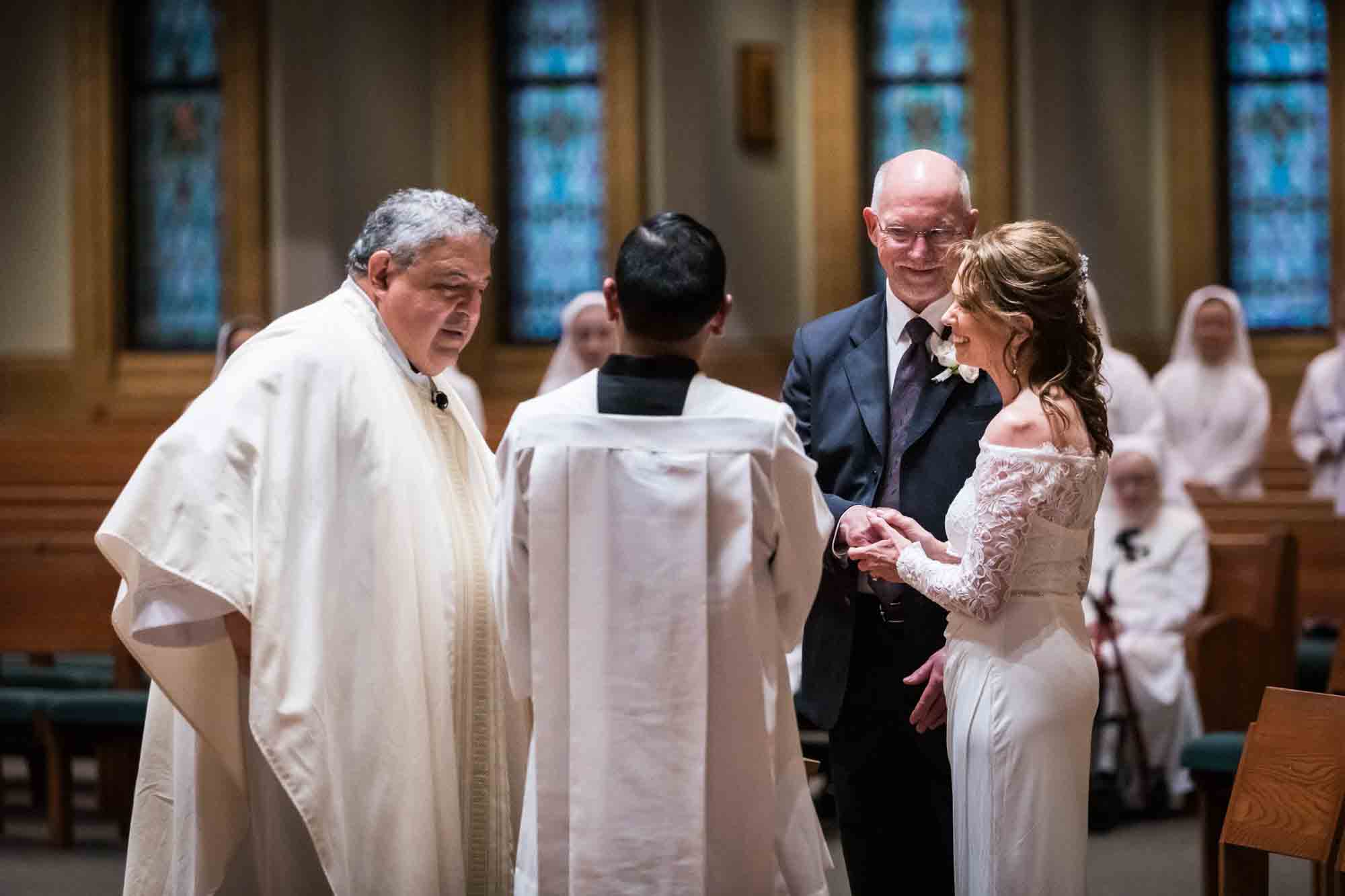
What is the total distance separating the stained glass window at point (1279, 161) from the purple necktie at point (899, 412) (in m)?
10.5

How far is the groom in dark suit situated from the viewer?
361 cm

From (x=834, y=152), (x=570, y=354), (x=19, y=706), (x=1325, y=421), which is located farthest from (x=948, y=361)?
(x=834, y=152)

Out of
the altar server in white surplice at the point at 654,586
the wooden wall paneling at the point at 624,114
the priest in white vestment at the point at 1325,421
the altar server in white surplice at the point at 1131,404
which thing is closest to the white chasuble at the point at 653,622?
the altar server in white surplice at the point at 654,586

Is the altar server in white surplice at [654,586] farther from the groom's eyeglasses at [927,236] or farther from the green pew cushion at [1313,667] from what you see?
the green pew cushion at [1313,667]

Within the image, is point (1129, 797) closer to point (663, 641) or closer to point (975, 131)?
point (663, 641)

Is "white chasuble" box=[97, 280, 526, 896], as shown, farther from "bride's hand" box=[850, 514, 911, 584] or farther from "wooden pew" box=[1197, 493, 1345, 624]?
"wooden pew" box=[1197, 493, 1345, 624]

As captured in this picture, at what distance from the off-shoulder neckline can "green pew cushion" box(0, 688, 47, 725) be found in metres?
4.70

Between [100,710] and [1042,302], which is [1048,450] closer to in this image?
[1042,302]

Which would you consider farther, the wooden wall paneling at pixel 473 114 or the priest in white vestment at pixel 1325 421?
the wooden wall paneling at pixel 473 114

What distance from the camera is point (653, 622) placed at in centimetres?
296

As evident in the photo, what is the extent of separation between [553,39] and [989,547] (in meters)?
11.3

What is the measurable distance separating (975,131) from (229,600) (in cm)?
1053

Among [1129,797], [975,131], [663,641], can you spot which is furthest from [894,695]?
[975,131]

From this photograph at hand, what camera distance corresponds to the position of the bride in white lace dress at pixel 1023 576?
3244mm
